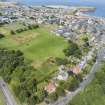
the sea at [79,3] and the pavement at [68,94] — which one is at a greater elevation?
the pavement at [68,94]

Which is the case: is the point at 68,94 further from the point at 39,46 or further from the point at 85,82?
the point at 39,46

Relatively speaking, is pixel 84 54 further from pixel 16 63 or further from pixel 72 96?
pixel 72 96

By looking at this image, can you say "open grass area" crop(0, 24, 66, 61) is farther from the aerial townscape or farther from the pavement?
the pavement

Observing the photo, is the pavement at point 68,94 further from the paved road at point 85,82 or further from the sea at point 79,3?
the sea at point 79,3

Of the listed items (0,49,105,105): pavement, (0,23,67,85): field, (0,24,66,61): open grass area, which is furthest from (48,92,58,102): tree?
(0,24,66,61): open grass area

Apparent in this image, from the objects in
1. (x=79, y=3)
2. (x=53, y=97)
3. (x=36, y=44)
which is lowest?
(x=79, y=3)

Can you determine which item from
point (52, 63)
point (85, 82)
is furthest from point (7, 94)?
point (52, 63)

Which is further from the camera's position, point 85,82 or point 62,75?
point 62,75

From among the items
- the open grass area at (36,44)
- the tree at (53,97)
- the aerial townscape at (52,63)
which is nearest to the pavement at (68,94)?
the aerial townscape at (52,63)
